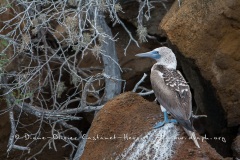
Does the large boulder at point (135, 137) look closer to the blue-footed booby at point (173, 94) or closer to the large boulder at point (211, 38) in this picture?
the blue-footed booby at point (173, 94)

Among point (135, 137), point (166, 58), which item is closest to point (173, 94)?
point (135, 137)

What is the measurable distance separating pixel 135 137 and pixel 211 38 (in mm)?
1906

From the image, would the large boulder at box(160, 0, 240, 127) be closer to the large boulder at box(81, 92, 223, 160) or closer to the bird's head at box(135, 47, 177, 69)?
the bird's head at box(135, 47, 177, 69)

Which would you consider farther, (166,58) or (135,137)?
(166,58)

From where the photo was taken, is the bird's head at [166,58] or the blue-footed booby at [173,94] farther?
the bird's head at [166,58]

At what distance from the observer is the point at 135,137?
475cm

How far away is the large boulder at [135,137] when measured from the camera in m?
4.50

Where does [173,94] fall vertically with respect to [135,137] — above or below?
above

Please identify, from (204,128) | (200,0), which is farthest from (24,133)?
(200,0)

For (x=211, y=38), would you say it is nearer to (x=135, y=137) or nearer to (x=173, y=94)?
(x=173, y=94)

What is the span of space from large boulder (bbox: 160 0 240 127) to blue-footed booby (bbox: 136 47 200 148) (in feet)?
2.90

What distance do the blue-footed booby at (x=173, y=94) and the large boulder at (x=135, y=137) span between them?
0.08 metres

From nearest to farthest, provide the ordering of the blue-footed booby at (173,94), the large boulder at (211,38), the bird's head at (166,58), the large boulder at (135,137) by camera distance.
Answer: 1. the large boulder at (135,137)
2. the blue-footed booby at (173,94)
3. the bird's head at (166,58)
4. the large boulder at (211,38)

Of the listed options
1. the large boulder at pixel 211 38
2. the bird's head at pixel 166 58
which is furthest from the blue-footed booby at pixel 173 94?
the large boulder at pixel 211 38
